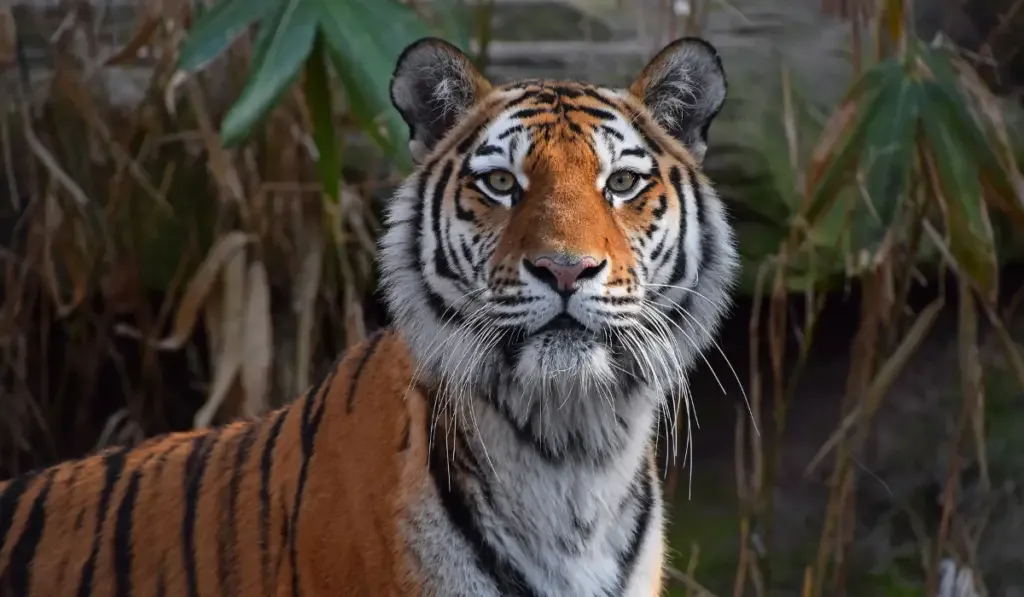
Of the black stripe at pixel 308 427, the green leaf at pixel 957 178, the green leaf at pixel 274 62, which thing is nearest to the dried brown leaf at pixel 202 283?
the green leaf at pixel 274 62

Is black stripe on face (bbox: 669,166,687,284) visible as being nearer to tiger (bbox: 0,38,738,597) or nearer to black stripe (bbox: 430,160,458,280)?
tiger (bbox: 0,38,738,597)

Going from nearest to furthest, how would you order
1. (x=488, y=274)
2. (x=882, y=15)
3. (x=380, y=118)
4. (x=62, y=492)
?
1. (x=488, y=274)
2. (x=62, y=492)
3. (x=380, y=118)
4. (x=882, y=15)

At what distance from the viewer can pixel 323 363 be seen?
2395 millimetres

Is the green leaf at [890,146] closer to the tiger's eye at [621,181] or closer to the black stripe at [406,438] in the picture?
the tiger's eye at [621,181]

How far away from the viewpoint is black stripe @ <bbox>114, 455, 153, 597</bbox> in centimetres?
153

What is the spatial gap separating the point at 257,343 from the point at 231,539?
2.89 ft

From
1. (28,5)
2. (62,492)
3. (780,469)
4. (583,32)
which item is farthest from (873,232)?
(28,5)

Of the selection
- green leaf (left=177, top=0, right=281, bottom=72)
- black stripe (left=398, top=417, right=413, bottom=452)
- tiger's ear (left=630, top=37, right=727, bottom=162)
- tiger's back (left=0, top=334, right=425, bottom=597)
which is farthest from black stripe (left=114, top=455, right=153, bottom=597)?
tiger's ear (left=630, top=37, right=727, bottom=162)

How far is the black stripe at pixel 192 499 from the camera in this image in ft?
4.92

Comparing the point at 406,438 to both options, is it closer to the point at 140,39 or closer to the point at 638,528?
the point at 638,528

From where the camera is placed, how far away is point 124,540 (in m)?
1.55

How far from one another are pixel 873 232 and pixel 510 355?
1.11 metres

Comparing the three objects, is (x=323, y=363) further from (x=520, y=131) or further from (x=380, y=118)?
(x=520, y=131)

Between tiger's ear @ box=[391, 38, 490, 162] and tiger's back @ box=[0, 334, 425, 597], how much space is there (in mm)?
266
